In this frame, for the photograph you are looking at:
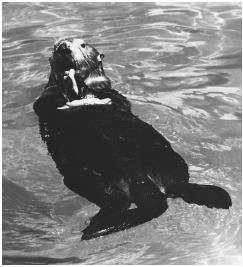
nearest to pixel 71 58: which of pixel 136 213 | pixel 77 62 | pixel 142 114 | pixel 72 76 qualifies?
pixel 77 62

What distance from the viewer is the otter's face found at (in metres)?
3.64

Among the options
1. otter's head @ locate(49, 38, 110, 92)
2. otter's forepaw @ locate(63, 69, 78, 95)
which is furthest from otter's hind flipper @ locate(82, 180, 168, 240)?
otter's head @ locate(49, 38, 110, 92)

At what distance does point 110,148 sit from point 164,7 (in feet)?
14.5

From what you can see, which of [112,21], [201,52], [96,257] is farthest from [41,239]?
[112,21]

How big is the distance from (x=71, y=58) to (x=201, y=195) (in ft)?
4.66

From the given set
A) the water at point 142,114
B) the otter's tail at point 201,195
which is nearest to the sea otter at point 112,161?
the otter's tail at point 201,195

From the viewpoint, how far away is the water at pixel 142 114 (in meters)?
3.19

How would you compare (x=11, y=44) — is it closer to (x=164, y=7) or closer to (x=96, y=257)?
(x=164, y=7)

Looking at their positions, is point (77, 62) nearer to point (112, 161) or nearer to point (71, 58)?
point (71, 58)

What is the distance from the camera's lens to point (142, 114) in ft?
14.5

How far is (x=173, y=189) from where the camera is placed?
286cm

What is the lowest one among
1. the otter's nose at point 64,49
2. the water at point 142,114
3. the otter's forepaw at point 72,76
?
the water at point 142,114

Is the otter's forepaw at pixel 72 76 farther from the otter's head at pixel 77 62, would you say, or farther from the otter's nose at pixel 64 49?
the otter's nose at pixel 64 49

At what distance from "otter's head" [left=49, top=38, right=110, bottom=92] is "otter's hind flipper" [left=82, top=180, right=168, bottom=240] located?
110 cm
